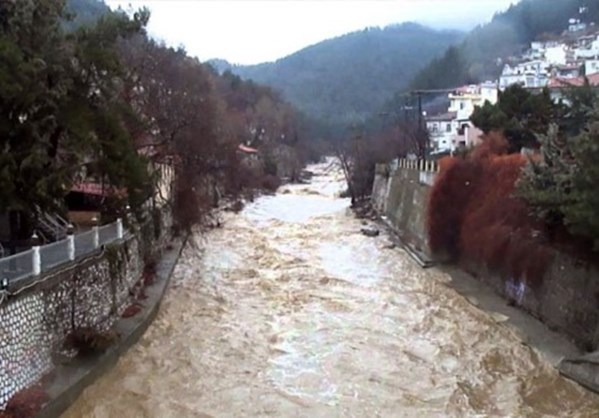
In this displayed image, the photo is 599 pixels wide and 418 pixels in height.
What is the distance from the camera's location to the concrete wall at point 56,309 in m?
13.0

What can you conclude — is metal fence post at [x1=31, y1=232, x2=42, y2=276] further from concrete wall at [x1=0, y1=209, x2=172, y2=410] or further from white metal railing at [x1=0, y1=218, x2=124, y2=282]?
concrete wall at [x1=0, y1=209, x2=172, y2=410]

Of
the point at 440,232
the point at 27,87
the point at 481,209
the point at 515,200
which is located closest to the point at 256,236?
the point at 440,232

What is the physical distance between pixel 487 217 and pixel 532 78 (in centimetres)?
5719

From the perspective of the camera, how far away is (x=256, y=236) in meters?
39.2

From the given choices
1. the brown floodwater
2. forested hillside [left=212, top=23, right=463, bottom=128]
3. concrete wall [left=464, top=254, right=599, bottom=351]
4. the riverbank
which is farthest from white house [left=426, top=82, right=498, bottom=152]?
forested hillside [left=212, top=23, right=463, bottom=128]

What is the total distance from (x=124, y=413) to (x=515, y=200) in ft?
48.7

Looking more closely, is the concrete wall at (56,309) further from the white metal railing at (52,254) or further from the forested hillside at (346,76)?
the forested hillside at (346,76)

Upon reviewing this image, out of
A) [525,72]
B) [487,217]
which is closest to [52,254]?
[487,217]

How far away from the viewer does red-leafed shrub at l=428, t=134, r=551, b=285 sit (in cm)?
2188

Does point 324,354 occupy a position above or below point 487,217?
below

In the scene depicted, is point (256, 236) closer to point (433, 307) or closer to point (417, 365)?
point (433, 307)

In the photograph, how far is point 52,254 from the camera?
49.8ft

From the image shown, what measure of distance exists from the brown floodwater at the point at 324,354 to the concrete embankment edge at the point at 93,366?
20 centimetres

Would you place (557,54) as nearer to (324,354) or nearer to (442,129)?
(442,129)
